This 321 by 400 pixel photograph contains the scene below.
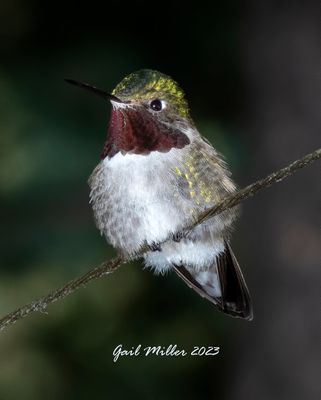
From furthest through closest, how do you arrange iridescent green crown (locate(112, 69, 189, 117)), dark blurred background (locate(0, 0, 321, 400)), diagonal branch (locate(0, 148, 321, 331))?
dark blurred background (locate(0, 0, 321, 400)), iridescent green crown (locate(112, 69, 189, 117)), diagonal branch (locate(0, 148, 321, 331))

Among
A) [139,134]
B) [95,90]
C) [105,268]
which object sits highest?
[139,134]

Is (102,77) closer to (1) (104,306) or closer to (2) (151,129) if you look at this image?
(1) (104,306)

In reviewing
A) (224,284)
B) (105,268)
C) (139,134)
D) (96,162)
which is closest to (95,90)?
(105,268)

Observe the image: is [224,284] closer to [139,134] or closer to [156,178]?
[156,178]

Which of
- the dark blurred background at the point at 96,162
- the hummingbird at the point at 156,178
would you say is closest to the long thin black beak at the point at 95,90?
the hummingbird at the point at 156,178

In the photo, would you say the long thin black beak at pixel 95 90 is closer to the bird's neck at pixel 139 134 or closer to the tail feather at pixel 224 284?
the bird's neck at pixel 139 134

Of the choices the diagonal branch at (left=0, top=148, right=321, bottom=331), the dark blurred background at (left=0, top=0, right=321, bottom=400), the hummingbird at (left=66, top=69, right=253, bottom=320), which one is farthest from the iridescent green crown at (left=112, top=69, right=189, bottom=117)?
the dark blurred background at (left=0, top=0, right=321, bottom=400)

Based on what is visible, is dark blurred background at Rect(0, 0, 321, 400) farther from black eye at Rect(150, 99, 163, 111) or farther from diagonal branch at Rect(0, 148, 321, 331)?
diagonal branch at Rect(0, 148, 321, 331)

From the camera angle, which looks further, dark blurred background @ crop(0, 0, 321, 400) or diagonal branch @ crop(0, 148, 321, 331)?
dark blurred background @ crop(0, 0, 321, 400)
